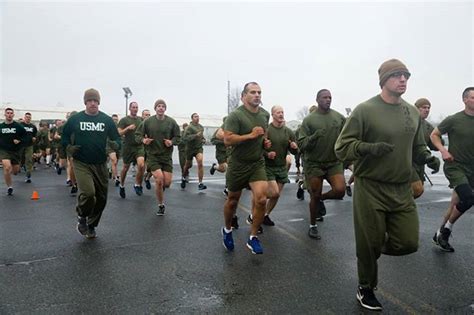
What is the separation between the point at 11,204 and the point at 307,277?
7.12 metres

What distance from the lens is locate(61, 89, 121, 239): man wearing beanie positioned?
18.3 ft

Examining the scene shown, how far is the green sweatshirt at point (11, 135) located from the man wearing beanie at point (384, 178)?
354 inches

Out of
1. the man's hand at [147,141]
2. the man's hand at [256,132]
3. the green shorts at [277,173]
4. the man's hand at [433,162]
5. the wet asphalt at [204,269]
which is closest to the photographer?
the wet asphalt at [204,269]

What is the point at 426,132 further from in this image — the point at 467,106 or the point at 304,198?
the point at 304,198

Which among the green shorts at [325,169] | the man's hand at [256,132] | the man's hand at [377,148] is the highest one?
the man's hand at [256,132]

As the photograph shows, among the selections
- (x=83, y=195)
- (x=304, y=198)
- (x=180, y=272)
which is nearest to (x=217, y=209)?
(x=304, y=198)

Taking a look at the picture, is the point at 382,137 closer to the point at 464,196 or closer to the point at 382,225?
the point at 382,225

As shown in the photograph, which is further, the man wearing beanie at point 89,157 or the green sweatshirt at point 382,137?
the man wearing beanie at point 89,157

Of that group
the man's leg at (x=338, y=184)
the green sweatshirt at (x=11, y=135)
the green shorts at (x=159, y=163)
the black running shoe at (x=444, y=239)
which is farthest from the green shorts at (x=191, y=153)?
the black running shoe at (x=444, y=239)

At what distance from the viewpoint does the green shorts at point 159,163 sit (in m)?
7.54

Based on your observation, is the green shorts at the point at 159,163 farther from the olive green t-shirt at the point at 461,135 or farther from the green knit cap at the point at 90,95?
the olive green t-shirt at the point at 461,135

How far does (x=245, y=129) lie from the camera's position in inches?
194

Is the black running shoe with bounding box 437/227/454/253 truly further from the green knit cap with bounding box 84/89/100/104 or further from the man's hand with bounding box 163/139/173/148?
the green knit cap with bounding box 84/89/100/104

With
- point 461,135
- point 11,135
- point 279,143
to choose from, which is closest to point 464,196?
point 461,135
